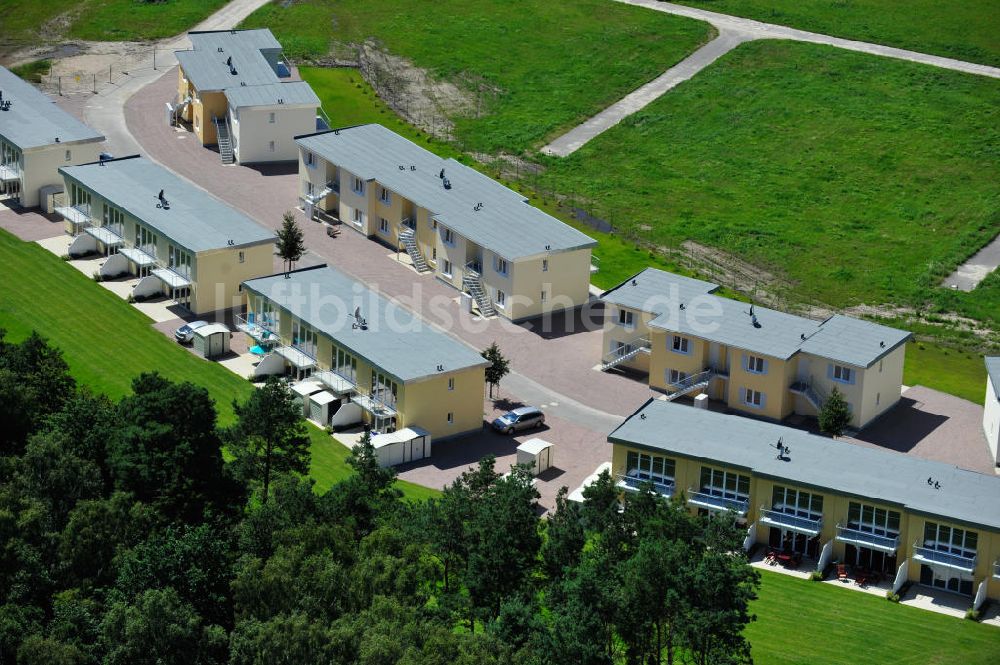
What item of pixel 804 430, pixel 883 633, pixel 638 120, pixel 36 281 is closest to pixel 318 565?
pixel 883 633

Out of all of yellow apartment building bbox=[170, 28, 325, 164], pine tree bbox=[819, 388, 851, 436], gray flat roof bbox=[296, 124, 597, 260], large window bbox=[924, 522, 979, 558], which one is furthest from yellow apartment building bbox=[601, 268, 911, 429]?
yellow apartment building bbox=[170, 28, 325, 164]

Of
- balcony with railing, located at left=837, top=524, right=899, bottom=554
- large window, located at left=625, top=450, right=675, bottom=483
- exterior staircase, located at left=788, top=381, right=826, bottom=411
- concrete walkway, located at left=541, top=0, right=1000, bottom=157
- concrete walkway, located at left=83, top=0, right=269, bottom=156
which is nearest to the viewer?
balcony with railing, located at left=837, top=524, right=899, bottom=554

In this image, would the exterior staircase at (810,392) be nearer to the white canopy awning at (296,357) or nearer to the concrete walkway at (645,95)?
the white canopy awning at (296,357)

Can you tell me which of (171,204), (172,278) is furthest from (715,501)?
(171,204)

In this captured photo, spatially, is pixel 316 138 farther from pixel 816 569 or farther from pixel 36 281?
pixel 816 569

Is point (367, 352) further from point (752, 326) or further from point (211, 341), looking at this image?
point (752, 326)

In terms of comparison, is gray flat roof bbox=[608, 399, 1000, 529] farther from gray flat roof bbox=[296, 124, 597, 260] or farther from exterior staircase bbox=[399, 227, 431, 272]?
exterior staircase bbox=[399, 227, 431, 272]
